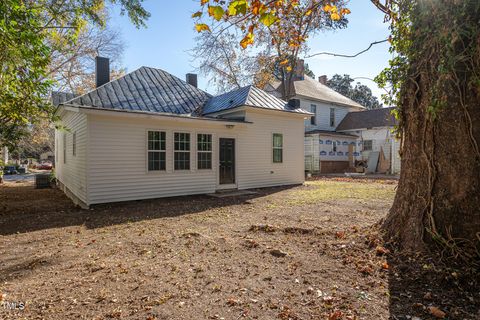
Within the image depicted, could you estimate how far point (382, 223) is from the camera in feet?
15.2

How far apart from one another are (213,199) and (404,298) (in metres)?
7.68

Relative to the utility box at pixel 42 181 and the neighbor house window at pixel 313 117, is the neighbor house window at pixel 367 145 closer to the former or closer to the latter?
the neighbor house window at pixel 313 117

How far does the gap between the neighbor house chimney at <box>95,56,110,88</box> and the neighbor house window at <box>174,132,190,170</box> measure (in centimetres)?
482

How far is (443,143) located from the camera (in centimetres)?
350

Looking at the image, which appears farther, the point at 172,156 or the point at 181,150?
the point at 181,150

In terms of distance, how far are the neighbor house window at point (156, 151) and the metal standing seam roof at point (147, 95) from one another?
116 centimetres

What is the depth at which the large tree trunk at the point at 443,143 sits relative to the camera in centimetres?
328

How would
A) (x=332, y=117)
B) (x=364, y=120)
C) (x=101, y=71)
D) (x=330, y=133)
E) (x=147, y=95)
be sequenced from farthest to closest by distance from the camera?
(x=332, y=117), (x=364, y=120), (x=330, y=133), (x=101, y=71), (x=147, y=95)

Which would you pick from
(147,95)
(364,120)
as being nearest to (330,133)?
(364,120)

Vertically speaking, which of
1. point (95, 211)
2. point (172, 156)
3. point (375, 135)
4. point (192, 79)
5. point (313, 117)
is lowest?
point (95, 211)

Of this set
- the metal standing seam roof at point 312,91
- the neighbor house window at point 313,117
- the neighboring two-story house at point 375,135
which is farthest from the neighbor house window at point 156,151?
the neighbor house window at point 313,117

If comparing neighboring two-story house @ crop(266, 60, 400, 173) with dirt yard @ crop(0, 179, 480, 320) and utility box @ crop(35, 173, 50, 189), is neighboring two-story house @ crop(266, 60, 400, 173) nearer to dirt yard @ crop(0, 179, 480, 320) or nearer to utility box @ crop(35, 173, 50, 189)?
dirt yard @ crop(0, 179, 480, 320)

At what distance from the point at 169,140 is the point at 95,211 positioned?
10.9 feet

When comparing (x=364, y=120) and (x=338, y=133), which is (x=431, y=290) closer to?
(x=338, y=133)
